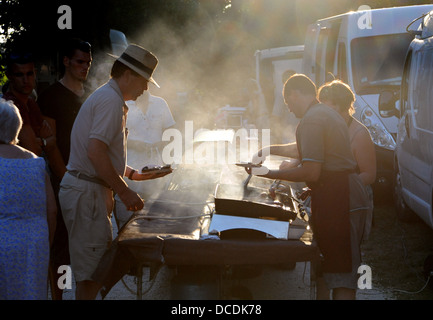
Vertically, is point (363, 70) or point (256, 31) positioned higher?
point (256, 31)

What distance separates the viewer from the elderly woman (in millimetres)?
3596

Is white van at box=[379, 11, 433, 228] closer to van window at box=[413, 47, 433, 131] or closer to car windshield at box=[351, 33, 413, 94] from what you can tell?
van window at box=[413, 47, 433, 131]

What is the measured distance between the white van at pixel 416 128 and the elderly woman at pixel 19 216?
426cm

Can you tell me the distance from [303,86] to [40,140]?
2.16 m

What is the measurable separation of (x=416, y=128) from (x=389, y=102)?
147 cm

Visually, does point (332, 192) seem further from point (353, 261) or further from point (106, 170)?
point (106, 170)

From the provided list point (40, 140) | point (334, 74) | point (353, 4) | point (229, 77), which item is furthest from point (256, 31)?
point (40, 140)

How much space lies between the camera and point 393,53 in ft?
34.3

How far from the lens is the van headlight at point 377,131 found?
9.41 m

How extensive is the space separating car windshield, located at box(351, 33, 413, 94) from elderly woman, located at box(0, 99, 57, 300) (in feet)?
24.5

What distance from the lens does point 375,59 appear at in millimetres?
10516

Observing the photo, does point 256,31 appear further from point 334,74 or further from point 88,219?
point 88,219

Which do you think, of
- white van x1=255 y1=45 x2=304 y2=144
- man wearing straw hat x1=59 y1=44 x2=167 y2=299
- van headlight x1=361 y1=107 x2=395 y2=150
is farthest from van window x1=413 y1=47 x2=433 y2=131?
white van x1=255 y1=45 x2=304 y2=144

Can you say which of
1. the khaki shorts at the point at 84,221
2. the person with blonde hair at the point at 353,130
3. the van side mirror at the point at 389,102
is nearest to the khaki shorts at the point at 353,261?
Answer: the person with blonde hair at the point at 353,130
